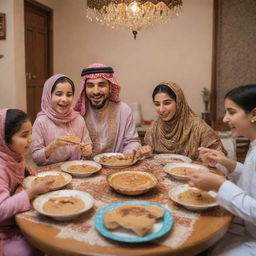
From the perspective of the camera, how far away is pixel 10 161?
1622 mm

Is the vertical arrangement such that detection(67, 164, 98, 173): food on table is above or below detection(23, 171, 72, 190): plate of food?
above

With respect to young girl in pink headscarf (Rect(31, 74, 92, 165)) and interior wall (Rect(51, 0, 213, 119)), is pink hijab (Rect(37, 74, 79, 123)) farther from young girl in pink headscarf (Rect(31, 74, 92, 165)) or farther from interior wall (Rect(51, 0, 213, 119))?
interior wall (Rect(51, 0, 213, 119))

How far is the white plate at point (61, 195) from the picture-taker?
1253mm

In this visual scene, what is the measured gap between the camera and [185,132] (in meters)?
2.44

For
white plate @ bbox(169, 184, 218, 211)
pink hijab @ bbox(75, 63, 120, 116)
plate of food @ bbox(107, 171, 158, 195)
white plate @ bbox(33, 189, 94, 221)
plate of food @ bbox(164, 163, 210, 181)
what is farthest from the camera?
pink hijab @ bbox(75, 63, 120, 116)

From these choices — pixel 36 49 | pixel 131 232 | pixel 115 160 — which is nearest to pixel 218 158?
pixel 115 160

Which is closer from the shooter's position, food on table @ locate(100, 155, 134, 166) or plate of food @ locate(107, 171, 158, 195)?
plate of food @ locate(107, 171, 158, 195)

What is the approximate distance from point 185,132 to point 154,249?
1.47 metres

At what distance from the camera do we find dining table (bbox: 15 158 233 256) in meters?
1.09

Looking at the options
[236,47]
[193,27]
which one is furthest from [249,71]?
→ [193,27]

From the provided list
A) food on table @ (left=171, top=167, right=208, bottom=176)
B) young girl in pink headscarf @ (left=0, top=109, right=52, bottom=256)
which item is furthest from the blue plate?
food on table @ (left=171, top=167, right=208, bottom=176)

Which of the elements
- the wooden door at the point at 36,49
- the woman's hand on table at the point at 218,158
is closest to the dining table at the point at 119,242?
the woman's hand on table at the point at 218,158

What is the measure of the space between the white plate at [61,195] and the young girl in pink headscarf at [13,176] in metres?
0.04

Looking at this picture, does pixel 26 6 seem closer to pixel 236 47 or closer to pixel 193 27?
pixel 193 27
